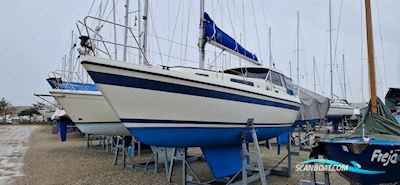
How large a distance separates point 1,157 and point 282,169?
31.0 feet

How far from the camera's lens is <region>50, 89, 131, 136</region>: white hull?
348 inches

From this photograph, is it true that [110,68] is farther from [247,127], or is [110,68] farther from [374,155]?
[374,155]

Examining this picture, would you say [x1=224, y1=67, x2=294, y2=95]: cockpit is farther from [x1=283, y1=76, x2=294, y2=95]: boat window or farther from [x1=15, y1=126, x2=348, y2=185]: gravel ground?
[x1=15, y1=126, x2=348, y2=185]: gravel ground

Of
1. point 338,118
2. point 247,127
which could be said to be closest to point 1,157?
point 247,127

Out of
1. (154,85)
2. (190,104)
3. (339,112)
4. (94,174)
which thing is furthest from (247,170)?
(339,112)

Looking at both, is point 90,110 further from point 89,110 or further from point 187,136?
point 187,136

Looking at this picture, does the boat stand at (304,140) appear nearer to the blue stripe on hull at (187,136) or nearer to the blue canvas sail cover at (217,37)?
the blue canvas sail cover at (217,37)

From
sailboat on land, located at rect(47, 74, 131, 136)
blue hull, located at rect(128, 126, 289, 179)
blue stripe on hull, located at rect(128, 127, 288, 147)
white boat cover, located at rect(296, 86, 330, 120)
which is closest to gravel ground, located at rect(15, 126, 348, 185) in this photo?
sailboat on land, located at rect(47, 74, 131, 136)

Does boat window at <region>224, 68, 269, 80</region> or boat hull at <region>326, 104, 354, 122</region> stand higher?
boat window at <region>224, 68, 269, 80</region>

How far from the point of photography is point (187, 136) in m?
4.25

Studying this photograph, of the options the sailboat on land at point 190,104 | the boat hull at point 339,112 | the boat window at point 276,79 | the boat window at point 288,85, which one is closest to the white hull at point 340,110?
the boat hull at point 339,112

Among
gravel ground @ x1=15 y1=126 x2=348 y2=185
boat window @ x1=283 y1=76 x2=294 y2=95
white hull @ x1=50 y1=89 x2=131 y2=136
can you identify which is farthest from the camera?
white hull @ x1=50 y1=89 x2=131 y2=136

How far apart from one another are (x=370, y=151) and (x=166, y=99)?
284cm

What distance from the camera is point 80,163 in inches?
340
